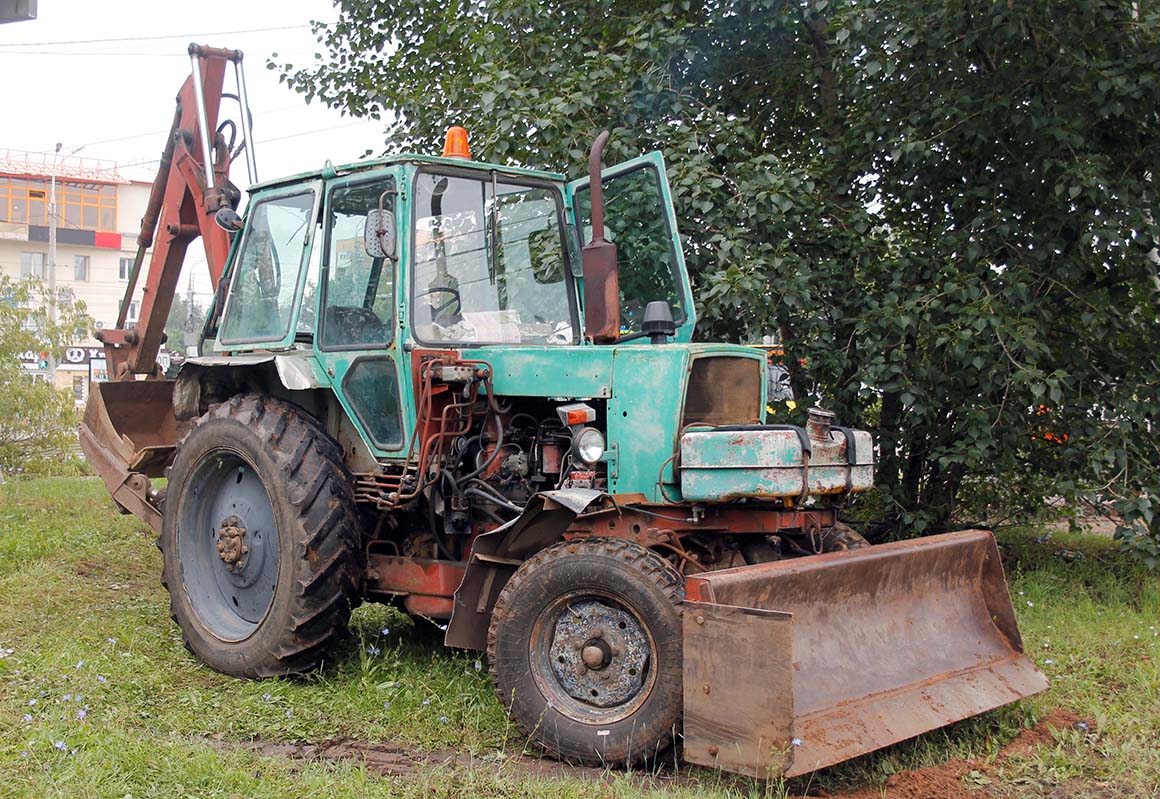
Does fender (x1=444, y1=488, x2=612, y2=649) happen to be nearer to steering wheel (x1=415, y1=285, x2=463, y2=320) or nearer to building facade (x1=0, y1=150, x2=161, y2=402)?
steering wheel (x1=415, y1=285, x2=463, y2=320)

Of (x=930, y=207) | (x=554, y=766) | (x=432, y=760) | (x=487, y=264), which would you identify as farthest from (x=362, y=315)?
(x=930, y=207)

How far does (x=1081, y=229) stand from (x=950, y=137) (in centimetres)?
108

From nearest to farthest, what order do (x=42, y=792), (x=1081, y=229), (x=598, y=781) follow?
(x=42, y=792)
(x=598, y=781)
(x=1081, y=229)

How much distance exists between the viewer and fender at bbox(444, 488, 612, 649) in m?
4.97

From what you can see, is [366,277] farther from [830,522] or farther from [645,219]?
[830,522]

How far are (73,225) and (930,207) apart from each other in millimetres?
47796

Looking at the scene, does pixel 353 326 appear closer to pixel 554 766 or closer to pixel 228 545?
pixel 228 545

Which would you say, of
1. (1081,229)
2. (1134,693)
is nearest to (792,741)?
(1134,693)

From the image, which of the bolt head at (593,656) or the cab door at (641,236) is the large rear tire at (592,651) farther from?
the cab door at (641,236)

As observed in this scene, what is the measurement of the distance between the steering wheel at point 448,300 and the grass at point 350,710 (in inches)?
69.6

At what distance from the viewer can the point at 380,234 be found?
17.6 ft

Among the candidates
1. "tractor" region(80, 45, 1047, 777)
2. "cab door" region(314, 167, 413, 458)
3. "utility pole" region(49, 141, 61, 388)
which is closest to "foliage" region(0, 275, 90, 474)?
"utility pole" region(49, 141, 61, 388)

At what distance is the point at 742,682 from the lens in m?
4.09

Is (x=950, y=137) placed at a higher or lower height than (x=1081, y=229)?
higher
